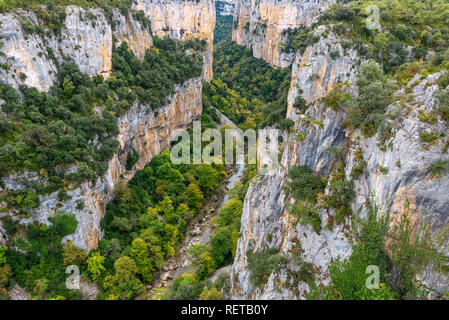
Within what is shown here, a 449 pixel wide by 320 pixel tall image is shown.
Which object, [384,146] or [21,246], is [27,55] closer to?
[21,246]

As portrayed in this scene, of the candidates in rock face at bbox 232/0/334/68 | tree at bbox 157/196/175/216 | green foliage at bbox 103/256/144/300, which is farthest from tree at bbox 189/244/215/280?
rock face at bbox 232/0/334/68

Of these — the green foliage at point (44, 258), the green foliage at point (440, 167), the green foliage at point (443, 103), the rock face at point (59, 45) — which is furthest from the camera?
the rock face at point (59, 45)

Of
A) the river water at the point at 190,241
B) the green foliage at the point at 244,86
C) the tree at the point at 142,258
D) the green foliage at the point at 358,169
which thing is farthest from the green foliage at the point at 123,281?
the green foliage at the point at 244,86

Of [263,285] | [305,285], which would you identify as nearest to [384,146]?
[305,285]

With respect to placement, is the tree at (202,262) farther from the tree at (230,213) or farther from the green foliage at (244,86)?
the green foliage at (244,86)

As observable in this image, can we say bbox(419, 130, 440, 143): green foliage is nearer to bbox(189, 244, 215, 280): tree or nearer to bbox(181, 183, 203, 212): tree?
bbox(189, 244, 215, 280): tree
